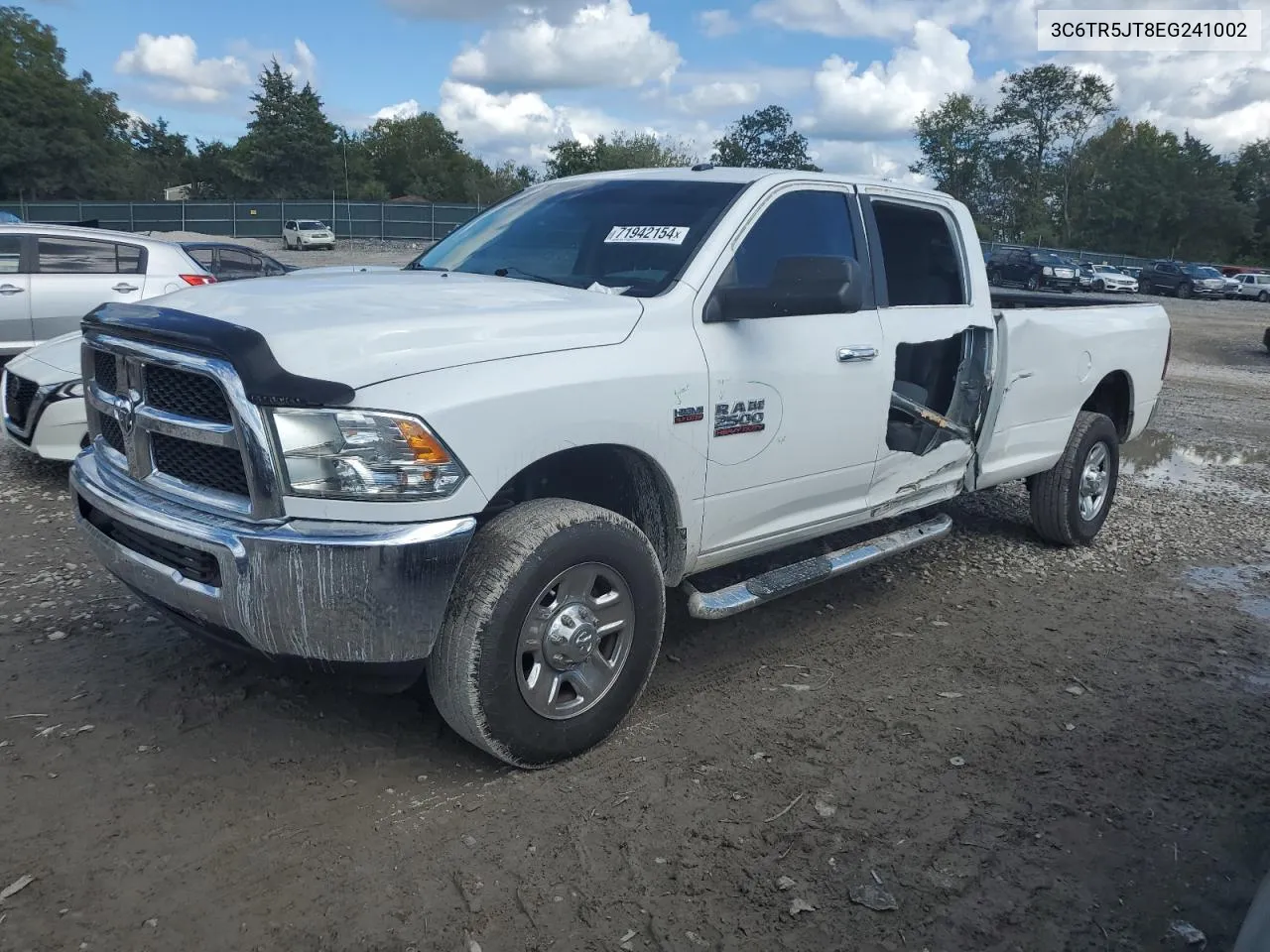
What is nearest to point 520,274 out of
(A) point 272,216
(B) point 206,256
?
(B) point 206,256

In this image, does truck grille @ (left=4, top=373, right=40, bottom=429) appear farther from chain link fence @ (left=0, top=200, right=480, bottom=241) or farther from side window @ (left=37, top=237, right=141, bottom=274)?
chain link fence @ (left=0, top=200, right=480, bottom=241)

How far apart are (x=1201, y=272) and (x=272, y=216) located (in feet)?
128

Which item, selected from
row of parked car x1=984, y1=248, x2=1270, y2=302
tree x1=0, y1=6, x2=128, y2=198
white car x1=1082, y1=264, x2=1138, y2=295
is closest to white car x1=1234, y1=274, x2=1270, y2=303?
row of parked car x1=984, y1=248, x2=1270, y2=302

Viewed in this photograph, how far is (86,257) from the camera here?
9.71m

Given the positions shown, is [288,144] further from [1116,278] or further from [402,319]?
[402,319]

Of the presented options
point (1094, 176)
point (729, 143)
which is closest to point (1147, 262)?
point (729, 143)

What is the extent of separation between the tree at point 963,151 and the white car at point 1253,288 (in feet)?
106

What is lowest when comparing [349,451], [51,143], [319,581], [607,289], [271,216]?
[319,581]

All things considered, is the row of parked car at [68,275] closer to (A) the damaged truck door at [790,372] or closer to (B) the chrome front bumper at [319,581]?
(A) the damaged truck door at [790,372]

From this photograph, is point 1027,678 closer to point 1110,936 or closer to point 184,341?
point 1110,936

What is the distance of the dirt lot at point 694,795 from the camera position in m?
2.67

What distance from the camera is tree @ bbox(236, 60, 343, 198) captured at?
61969 mm

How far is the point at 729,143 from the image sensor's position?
56125mm

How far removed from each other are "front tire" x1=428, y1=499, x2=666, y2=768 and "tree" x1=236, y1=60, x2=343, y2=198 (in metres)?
64.9
